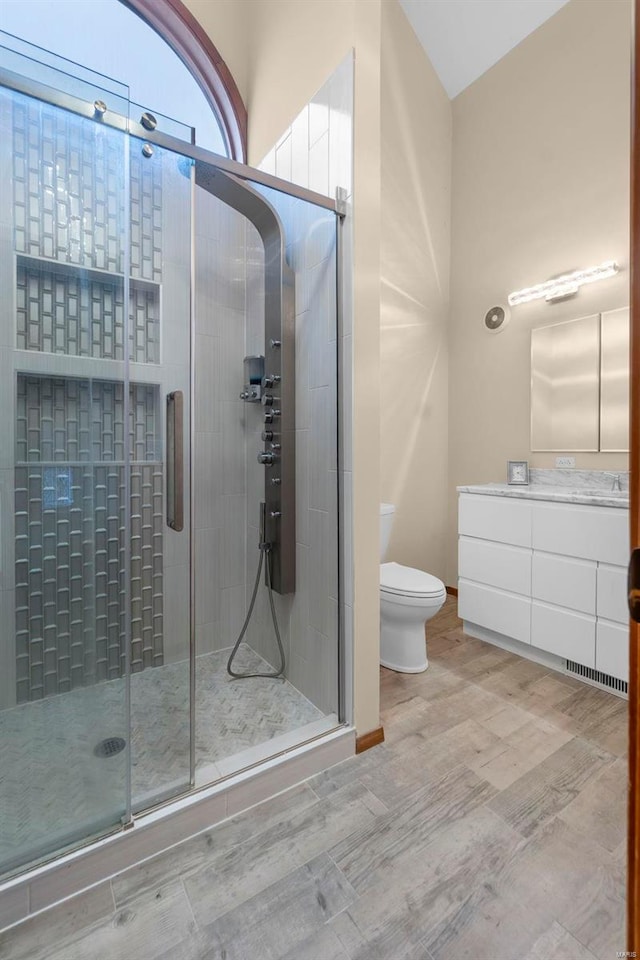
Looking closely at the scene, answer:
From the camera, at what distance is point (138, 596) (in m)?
1.40

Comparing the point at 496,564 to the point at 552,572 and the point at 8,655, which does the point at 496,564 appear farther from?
the point at 8,655

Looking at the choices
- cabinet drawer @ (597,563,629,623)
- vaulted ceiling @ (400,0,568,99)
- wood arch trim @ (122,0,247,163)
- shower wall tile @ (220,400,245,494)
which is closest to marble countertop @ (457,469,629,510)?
cabinet drawer @ (597,563,629,623)

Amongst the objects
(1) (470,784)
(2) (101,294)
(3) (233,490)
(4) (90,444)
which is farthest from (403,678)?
(2) (101,294)

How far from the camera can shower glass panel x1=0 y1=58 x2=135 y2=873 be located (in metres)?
1.20

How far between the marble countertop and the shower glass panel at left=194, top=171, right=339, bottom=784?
116 cm

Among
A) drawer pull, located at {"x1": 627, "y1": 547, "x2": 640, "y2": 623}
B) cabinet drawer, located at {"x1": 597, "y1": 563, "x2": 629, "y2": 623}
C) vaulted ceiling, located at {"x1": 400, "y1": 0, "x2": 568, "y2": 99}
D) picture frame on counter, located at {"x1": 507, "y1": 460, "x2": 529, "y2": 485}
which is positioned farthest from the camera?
picture frame on counter, located at {"x1": 507, "y1": 460, "x2": 529, "y2": 485}

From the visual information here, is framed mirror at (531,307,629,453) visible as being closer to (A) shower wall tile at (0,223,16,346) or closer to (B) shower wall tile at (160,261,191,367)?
(B) shower wall tile at (160,261,191,367)

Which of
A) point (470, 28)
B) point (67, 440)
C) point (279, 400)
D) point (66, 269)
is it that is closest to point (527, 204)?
point (470, 28)

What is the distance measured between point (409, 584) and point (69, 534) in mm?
1489

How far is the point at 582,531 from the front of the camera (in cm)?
205

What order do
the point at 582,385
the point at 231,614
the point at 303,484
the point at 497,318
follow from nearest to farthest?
the point at 303,484 < the point at 231,614 < the point at 582,385 < the point at 497,318

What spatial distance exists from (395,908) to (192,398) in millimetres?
1447

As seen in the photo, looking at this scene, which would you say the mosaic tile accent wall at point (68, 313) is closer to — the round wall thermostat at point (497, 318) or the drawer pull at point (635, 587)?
the drawer pull at point (635, 587)

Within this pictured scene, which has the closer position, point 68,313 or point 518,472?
point 68,313
